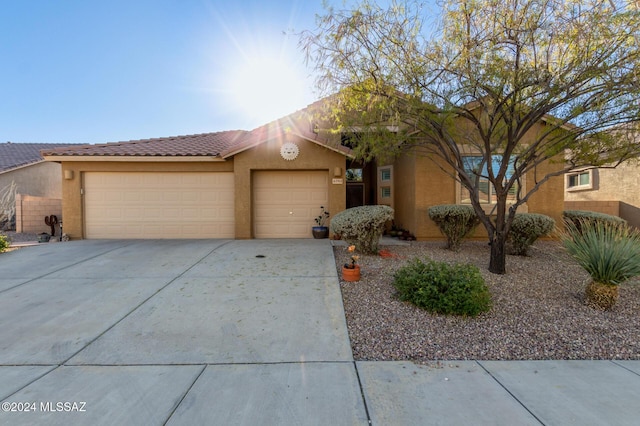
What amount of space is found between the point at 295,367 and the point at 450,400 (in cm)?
146

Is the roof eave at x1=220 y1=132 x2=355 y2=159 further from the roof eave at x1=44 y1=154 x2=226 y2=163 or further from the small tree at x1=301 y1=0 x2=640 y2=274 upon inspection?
the small tree at x1=301 y1=0 x2=640 y2=274

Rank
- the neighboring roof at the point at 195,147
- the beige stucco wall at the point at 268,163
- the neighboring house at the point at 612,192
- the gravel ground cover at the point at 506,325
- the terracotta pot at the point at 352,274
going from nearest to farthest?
the gravel ground cover at the point at 506,325, the terracotta pot at the point at 352,274, the neighboring roof at the point at 195,147, the beige stucco wall at the point at 268,163, the neighboring house at the point at 612,192

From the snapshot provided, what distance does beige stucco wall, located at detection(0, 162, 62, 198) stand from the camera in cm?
1420

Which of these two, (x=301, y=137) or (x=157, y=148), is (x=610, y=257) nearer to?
(x=301, y=137)

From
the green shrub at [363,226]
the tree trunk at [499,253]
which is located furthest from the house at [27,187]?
the tree trunk at [499,253]

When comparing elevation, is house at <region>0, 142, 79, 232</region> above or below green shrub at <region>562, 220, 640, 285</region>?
above

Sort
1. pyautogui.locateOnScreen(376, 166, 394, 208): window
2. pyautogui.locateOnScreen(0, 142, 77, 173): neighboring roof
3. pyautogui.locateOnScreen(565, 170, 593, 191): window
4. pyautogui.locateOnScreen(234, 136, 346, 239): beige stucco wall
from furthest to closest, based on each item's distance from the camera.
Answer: pyautogui.locateOnScreen(0, 142, 77, 173): neighboring roof → pyautogui.locateOnScreen(565, 170, 593, 191): window → pyautogui.locateOnScreen(376, 166, 394, 208): window → pyautogui.locateOnScreen(234, 136, 346, 239): beige stucco wall

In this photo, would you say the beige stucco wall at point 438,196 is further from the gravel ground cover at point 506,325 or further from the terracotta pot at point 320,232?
the gravel ground cover at point 506,325

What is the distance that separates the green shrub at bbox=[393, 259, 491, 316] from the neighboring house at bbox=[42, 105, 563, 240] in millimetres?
5327

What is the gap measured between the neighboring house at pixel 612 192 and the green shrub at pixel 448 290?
8.39m

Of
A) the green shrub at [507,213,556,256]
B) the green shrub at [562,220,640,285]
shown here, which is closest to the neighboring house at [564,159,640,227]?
the green shrub at [507,213,556,256]

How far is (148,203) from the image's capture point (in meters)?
9.87

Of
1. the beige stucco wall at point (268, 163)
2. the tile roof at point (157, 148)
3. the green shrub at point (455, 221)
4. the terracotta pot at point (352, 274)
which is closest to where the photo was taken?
the terracotta pot at point (352, 274)

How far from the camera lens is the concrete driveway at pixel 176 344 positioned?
239cm
